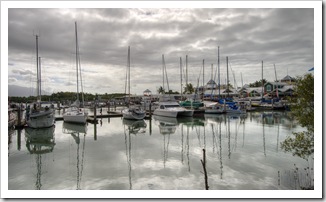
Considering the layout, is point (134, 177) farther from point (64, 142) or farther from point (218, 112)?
point (218, 112)

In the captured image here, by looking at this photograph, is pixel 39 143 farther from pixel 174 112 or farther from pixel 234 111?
pixel 234 111

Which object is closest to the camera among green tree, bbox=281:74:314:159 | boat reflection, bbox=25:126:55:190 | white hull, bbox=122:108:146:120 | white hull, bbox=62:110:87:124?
green tree, bbox=281:74:314:159

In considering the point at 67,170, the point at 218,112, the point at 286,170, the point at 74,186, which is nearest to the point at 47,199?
the point at 74,186

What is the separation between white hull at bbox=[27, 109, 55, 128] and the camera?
24.2 metres

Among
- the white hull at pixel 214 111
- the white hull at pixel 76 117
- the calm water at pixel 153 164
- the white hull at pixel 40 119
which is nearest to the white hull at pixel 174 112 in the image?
the white hull at pixel 214 111

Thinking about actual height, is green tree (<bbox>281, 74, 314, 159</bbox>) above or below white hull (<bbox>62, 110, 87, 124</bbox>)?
above

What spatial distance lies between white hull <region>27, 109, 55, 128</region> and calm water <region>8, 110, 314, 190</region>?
4218 millimetres

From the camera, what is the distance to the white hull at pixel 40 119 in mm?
24156

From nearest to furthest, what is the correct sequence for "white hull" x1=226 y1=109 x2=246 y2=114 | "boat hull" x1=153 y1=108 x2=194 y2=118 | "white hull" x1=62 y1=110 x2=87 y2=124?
"white hull" x1=62 y1=110 x2=87 y2=124, "boat hull" x1=153 y1=108 x2=194 y2=118, "white hull" x1=226 y1=109 x2=246 y2=114

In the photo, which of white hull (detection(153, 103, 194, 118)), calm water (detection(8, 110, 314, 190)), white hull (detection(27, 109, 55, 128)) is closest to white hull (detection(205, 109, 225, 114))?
white hull (detection(153, 103, 194, 118))

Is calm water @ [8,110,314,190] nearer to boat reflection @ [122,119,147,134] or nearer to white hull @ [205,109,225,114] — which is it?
boat reflection @ [122,119,147,134]

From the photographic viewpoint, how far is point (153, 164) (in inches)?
494

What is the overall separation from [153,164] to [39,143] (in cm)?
1121

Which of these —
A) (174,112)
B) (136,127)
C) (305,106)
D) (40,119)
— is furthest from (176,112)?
(305,106)
